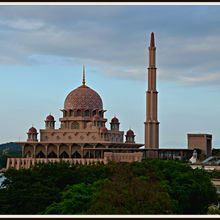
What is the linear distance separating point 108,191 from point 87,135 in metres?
61.5

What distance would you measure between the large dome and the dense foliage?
43684mm

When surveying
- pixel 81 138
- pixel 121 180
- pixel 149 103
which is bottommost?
pixel 121 180

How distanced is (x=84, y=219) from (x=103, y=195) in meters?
10.7

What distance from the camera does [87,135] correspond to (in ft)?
275

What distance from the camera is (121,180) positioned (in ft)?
84.8

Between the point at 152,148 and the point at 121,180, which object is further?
the point at 152,148

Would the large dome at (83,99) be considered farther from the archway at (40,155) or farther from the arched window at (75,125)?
the archway at (40,155)

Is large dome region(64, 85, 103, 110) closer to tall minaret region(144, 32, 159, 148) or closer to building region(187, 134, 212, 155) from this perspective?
tall minaret region(144, 32, 159, 148)

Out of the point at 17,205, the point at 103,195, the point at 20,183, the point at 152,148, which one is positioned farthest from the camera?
the point at 152,148

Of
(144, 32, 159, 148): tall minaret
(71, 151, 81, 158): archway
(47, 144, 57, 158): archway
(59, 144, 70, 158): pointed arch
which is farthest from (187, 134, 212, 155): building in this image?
(47, 144, 57, 158): archway

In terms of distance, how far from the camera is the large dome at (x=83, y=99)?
86500 mm

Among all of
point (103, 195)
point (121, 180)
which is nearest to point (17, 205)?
point (121, 180)

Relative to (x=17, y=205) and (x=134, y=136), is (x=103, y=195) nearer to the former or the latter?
(x=17, y=205)

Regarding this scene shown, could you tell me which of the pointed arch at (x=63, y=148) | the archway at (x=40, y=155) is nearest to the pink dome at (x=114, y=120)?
the pointed arch at (x=63, y=148)
